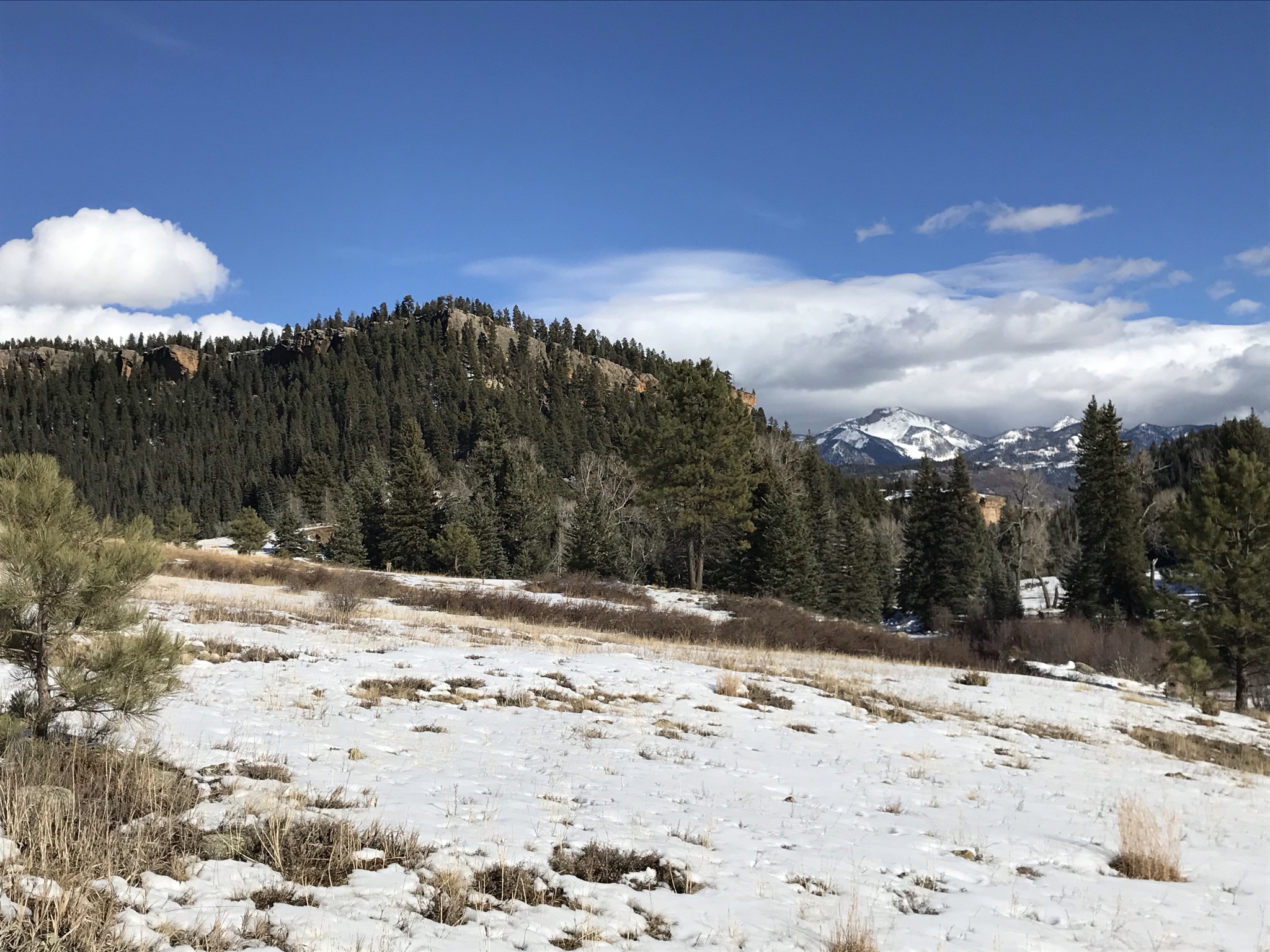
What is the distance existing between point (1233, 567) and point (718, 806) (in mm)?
23365

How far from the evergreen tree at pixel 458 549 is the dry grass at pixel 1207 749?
40.5 m

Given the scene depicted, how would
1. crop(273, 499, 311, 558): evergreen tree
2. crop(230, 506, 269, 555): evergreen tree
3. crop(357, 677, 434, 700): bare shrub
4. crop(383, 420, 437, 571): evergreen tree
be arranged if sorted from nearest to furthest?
crop(357, 677, 434, 700): bare shrub < crop(230, 506, 269, 555): evergreen tree < crop(383, 420, 437, 571): evergreen tree < crop(273, 499, 311, 558): evergreen tree

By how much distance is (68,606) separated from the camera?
628cm

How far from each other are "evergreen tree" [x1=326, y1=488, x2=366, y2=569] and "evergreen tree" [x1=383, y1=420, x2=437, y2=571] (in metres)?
3.57

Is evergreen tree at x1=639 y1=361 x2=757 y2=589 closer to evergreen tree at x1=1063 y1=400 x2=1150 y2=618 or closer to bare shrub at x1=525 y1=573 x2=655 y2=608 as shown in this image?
bare shrub at x1=525 y1=573 x2=655 y2=608

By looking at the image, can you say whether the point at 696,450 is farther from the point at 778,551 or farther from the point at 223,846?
the point at 223,846

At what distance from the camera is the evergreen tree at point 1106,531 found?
4978 centimetres

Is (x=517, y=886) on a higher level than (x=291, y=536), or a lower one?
higher

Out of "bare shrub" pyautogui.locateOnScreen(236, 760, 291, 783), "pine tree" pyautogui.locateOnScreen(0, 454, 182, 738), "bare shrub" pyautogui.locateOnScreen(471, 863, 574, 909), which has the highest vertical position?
"pine tree" pyautogui.locateOnScreen(0, 454, 182, 738)

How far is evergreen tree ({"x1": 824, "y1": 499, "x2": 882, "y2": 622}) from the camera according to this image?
56.1 meters

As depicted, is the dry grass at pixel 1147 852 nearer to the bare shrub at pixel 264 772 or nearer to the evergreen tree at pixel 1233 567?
the bare shrub at pixel 264 772

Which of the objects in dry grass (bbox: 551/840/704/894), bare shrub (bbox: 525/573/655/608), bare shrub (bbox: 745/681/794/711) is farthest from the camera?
bare shrub (bbox: 525/573/655/608)

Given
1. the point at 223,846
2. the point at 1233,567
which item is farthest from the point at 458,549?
the point at 223,846

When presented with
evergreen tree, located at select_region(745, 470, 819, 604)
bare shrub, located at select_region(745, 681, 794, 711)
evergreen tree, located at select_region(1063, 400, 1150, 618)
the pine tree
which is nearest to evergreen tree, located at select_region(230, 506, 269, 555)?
evergreen tree, located at select_region(745, 470, 819, 604)
